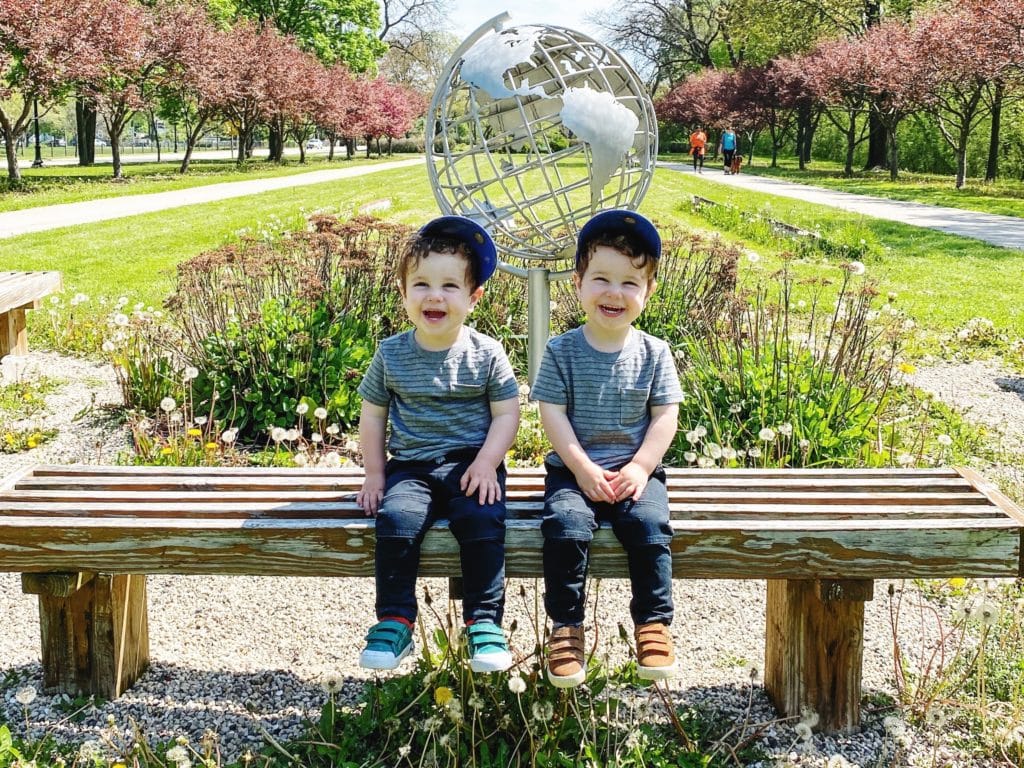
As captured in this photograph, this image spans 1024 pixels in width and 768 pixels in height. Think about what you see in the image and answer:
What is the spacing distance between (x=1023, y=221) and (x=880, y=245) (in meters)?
5.75

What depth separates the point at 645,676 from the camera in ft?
7.22

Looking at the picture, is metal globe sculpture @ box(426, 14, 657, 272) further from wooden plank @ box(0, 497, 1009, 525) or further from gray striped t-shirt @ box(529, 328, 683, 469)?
wooden plank @ box(0, 497, 1009, 525)

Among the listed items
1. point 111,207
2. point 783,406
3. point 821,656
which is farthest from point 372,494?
point 111,207

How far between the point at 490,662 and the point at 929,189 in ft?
78.2

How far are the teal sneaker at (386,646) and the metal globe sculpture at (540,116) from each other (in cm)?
130

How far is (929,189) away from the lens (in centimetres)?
2306

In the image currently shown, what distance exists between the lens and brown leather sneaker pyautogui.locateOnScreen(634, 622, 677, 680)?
2.20m

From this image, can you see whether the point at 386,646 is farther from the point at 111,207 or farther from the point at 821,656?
the point at 111,207

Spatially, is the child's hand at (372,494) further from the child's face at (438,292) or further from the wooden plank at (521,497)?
the child's face at (438,292)

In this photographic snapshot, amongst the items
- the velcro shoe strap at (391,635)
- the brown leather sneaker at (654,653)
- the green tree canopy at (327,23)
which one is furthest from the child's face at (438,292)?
the green tree canopy at (327,23)

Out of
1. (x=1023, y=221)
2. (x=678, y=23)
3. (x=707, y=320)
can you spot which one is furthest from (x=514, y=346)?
(x=678, y=23)

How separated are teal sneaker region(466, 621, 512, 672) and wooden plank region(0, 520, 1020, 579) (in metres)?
0.23

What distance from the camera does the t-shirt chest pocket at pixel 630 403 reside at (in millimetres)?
2562

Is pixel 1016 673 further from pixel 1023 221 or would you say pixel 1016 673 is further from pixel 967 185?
pixel 967 185
